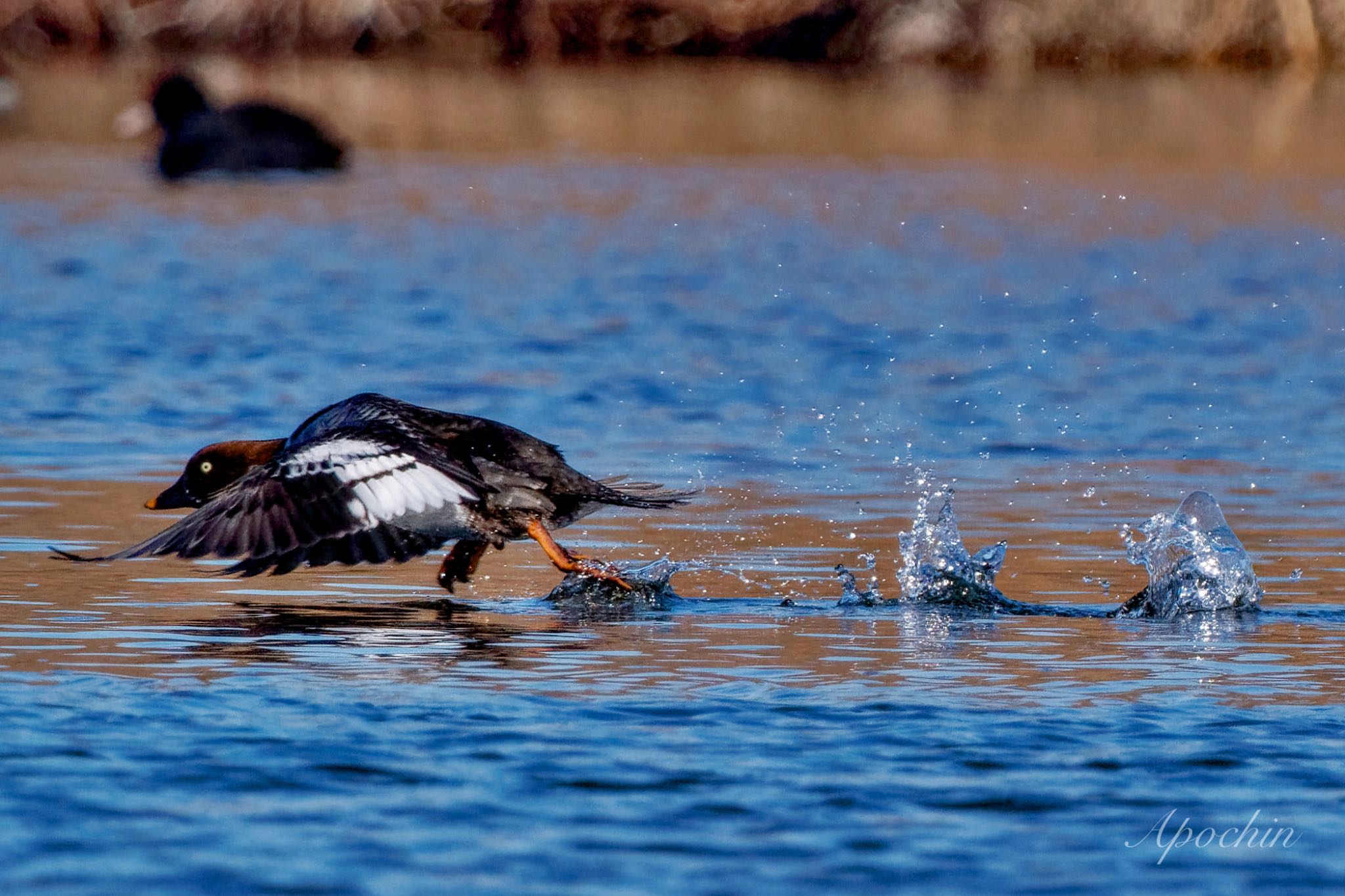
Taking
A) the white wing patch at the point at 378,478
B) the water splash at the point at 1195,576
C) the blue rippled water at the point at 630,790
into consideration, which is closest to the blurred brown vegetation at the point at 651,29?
the water splash at the point at 1195,576

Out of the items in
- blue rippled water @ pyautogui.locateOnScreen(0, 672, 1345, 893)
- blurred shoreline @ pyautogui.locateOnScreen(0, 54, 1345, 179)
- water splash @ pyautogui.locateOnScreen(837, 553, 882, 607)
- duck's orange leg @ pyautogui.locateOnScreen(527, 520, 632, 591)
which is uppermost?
blurred shoreline @ pyautogui.locateOnScreen(0, 54, 1345, 179)

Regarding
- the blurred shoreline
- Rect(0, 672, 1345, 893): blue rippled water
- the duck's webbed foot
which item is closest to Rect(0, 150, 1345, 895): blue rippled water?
Rect(0, 672, 1345, 893): blue rippled water

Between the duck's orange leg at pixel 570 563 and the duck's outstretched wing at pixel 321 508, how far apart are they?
302 millimetres

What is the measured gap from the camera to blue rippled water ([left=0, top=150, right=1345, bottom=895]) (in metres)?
4.52

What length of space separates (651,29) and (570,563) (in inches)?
1454

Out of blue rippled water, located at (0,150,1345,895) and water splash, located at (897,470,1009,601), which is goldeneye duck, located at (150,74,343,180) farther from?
water splash, located at (897,470,1009,601)

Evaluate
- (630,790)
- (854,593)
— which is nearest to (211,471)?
(854,593)

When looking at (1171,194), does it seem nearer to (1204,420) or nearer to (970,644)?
(1204,420)

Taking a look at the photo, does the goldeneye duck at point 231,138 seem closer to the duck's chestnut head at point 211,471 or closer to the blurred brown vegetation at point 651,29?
the duck's chestnut head at point 211,471

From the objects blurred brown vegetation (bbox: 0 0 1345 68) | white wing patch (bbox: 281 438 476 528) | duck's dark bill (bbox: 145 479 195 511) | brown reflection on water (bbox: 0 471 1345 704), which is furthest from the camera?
blurred brown vegetation (bbox: 0 0 1345 68)

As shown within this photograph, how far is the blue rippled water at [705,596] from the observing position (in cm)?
452

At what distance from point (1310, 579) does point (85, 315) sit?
31.6ft

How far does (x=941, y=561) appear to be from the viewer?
755 centimetres

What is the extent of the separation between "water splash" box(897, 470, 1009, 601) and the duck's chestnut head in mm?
2252
